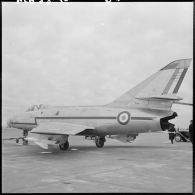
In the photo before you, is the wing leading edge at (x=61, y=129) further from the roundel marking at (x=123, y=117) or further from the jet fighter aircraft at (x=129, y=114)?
the roundel marking at (x=123, y=117)

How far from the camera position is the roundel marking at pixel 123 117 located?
1529cm

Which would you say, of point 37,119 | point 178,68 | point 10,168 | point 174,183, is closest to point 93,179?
point 174,183

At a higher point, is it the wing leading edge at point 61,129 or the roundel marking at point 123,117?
the roundel marking at point 123,117

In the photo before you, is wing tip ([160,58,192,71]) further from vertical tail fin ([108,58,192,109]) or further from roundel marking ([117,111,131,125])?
roundel marking ([117,111,131,125])

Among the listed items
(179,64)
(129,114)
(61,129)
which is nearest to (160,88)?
(179,64)

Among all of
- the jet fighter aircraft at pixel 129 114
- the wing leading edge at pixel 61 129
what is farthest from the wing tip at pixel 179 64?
the wing leading edge at pixel 61 129

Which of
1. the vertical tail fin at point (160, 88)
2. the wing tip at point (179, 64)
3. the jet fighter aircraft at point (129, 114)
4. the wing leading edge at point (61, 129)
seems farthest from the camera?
the wing tip at point (179, 64)

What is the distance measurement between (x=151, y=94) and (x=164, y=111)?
129cm

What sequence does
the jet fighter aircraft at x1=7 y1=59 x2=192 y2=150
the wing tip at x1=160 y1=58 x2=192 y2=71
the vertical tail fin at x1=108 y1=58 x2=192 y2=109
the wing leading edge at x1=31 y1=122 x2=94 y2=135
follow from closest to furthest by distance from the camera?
the wing leading edge at x1=31 y1=122 x2=94 y2=135
the jet fighter aircraft at x1=7 y1=59 x2=192 y2=150
the vertical tail fin at x1=108 y1=58 x2=192 y2=109
the wing tip at x1=160 y1=58 x2=192 y2=71

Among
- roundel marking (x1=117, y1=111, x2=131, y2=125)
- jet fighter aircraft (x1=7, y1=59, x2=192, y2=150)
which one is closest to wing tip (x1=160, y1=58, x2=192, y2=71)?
jet fighter aircraft (x1=7, y1=59, x2=192, y2=150)

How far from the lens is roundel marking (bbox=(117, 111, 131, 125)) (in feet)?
50.2

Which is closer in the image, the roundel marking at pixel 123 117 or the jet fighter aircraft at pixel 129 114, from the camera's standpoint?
the jet fighter aircraft at pixel 129 114

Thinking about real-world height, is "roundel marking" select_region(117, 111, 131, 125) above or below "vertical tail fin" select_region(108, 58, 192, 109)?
below

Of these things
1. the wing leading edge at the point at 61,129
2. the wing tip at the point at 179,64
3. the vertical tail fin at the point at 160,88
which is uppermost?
the wing tip at the point at 179,64
